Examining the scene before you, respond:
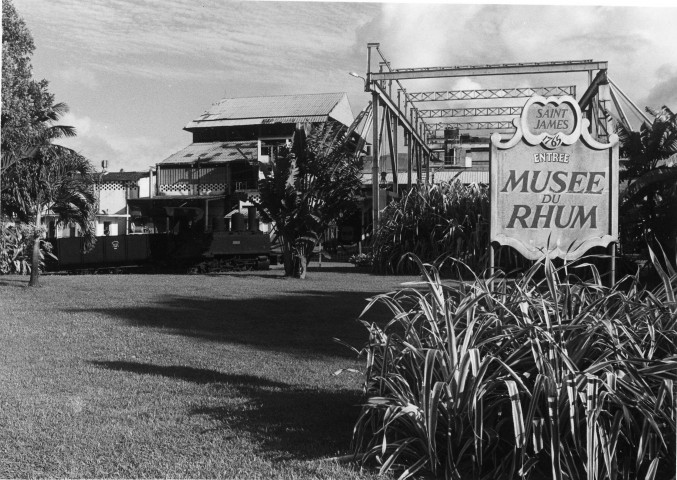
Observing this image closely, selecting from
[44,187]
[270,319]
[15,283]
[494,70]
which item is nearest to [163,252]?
[15,283]

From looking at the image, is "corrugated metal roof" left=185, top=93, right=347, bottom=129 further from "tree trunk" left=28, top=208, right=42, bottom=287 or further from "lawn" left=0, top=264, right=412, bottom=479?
"lawn" left=0, top=264, right=412, bottom=479

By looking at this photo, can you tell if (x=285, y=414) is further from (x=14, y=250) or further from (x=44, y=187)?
(x=14, y=250)

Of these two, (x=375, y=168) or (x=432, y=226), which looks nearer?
(x=432, y=226)

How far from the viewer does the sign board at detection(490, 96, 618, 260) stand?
6242 mm

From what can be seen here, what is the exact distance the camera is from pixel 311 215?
1977cm

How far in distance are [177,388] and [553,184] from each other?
11.9 ft

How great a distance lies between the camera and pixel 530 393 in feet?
14.1

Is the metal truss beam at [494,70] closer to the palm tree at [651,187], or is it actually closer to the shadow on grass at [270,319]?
the palm tree at [651,187]

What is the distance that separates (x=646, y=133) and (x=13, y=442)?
17.6 m

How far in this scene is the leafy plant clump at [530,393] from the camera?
165 inches

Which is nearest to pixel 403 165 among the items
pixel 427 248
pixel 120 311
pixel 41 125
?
pixel 427 248

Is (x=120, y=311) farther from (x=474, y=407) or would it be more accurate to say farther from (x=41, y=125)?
(x=41, y=125)

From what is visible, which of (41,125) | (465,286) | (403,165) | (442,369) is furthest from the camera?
(403,165)

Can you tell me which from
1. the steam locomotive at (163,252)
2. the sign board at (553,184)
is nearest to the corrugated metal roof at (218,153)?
the steam locomotive at (163,252)
